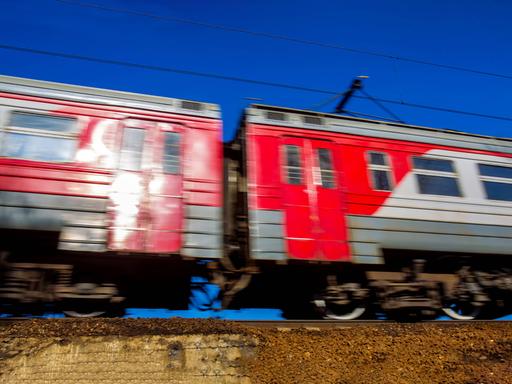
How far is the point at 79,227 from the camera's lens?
5.68 metres

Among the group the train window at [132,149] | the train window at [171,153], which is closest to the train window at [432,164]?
the train window at [171,153]

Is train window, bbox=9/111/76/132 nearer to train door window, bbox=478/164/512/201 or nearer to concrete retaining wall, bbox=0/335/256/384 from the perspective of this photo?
concrete retaining wall, bbox=0/335/256/384

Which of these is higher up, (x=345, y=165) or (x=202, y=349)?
(x=345, y=165)

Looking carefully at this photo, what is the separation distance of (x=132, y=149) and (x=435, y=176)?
17.5 feet

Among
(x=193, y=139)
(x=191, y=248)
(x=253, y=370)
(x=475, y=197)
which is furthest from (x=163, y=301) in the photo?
(x=475, y=197)

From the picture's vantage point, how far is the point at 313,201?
679cm

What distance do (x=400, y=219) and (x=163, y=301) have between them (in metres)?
4.18

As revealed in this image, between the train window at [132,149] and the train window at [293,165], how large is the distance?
7.81 feet

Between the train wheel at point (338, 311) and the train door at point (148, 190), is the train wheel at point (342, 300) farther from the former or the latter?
the train door at point (148, 190)

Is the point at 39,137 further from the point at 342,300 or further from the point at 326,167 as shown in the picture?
the point at 342,300

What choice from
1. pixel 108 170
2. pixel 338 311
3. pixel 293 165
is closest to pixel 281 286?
pixel 338 311

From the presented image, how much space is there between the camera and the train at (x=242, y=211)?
579 centimetres

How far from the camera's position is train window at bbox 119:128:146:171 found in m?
6.28

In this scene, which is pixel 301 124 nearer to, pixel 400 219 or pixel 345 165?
pixel 345 165
